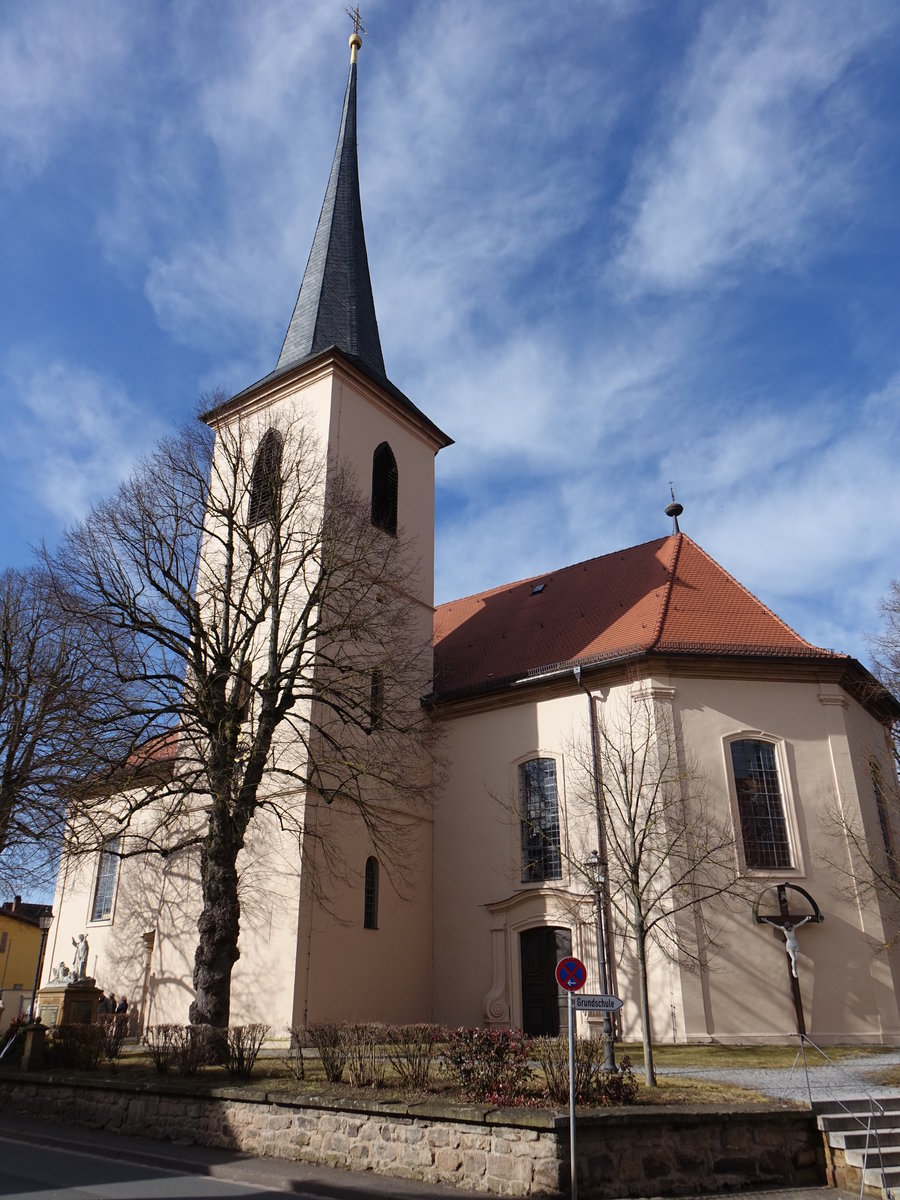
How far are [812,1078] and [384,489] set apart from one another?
14.8 meters

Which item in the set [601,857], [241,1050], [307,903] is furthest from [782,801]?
[241,1050]

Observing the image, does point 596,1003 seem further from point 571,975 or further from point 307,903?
point 307,903

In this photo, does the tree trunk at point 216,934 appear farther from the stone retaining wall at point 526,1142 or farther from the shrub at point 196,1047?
the stone retaining wall at point 526,1142

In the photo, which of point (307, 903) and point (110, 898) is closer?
point (307, 903)

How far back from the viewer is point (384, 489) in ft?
73.6

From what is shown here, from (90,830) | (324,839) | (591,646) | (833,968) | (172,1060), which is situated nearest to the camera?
(172,1060)

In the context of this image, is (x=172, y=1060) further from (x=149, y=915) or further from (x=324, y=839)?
(x=149, y=915)

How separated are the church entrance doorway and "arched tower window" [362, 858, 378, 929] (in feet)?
9.40

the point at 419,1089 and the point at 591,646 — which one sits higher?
the point at 591,646

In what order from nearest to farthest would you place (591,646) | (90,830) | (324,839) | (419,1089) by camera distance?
(419,1089) → (90,830) → (324,839) → (591,646)

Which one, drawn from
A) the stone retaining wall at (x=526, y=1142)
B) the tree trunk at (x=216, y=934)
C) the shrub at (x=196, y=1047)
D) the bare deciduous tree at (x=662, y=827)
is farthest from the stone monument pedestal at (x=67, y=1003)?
the bare deciduous tree at (x=662, y=827)

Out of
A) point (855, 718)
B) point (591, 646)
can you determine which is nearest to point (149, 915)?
point (591, 646)

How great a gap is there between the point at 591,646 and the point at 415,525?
5.77 metres

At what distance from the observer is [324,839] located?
57.6ft
